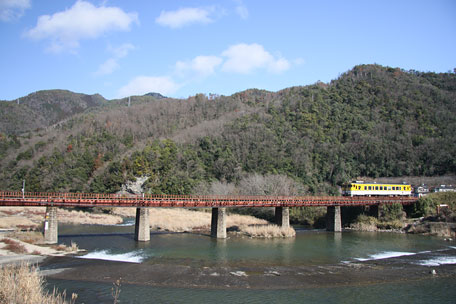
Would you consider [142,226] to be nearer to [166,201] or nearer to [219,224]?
[166,201]

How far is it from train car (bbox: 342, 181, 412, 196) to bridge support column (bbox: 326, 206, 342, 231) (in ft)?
24.0

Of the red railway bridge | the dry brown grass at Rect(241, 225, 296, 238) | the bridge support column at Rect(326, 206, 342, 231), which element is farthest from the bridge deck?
the dry brown grass at Rect(241, 225, 296, 238)

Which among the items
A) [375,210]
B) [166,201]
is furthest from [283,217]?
[375,210]

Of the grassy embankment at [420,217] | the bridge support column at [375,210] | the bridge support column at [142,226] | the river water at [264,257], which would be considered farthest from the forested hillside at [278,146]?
the bridge support column at [142,226]

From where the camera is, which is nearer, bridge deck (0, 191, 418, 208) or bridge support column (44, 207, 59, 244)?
bridge support column (44, 207, 59, 244)

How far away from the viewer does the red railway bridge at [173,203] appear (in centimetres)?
3743

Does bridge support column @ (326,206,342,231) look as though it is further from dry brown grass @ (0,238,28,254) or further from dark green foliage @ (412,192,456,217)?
dry brown grass @ (0,238,28,254)

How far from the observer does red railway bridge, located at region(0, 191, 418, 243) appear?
3743 cm

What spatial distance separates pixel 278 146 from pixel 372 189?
4723 centimetres

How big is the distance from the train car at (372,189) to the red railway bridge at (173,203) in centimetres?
376

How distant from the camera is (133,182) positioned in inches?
3401

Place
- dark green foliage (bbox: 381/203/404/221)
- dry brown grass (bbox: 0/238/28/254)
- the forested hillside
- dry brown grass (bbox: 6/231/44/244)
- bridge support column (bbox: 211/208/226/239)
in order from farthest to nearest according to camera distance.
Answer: the forested hillside, dark green foliage (bbox: 381/203/404/221), bridge support column (bbox: 211/208/226/239), dry brown grass (bbox: 6/231/44/244), dry brown grass (bbox: 0/238/28/254)

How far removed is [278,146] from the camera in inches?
4213

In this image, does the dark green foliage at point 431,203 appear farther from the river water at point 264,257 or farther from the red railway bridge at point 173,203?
the river water at point 264,257
